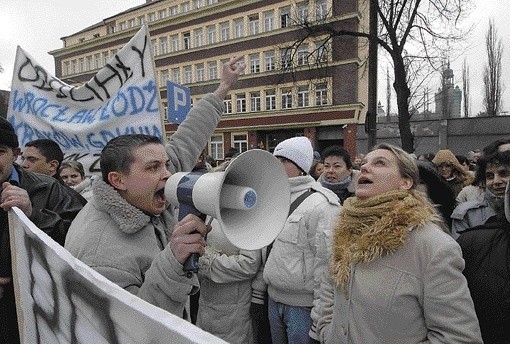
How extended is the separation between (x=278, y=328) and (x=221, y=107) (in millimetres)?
1464

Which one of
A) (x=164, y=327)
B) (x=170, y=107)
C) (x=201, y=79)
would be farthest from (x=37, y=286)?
(x=201, y=79)

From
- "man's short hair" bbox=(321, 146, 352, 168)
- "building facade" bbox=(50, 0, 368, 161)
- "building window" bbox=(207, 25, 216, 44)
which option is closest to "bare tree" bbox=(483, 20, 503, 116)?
"building facade" bbox=(50, 0, 368, 161)

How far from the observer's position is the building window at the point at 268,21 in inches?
1099

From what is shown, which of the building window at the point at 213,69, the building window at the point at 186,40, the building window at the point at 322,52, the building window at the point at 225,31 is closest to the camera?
the building window at the point at 322,52

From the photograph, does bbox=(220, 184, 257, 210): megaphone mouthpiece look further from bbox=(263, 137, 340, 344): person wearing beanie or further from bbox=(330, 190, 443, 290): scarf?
bbox=(263, 137, 340, 344): person wearing beanie

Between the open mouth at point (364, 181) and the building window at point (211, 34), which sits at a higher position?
the building window at point (211, 34)

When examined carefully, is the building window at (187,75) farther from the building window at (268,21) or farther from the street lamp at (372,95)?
the street lamp at (372,95)

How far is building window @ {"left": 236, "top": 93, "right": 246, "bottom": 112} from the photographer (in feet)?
95.6

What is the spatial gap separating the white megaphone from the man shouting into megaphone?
7cm

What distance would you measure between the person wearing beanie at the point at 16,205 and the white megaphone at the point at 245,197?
73 cm

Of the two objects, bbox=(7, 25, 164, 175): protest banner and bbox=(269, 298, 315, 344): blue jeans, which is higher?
bbox=(7, 25, 164, 175): protest banner

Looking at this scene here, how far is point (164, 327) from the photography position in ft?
2.35

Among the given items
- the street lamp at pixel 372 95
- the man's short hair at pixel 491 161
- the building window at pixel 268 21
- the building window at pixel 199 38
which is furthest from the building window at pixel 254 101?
the man's short hair at pixel 491 161

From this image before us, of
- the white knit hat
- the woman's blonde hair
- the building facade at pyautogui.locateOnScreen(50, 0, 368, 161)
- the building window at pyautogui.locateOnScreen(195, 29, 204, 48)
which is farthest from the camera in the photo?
the building window at pyautogui.locateOnScreen(195, 29, 204, 48)
